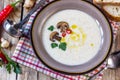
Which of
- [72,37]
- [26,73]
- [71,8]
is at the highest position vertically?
[71,8]

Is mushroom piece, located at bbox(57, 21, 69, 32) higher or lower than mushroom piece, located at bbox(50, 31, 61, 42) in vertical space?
higher

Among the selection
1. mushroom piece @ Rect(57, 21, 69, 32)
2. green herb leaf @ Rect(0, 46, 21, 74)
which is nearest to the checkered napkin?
green herb leaf @ Rect(0, 46, 21, 74)

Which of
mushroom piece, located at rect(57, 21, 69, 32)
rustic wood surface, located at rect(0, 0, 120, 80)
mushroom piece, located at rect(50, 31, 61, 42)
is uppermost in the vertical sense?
mushroom piece, located at rect(57, 21, 69, 32)

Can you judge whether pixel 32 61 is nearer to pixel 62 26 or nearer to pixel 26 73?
pixel 26 73

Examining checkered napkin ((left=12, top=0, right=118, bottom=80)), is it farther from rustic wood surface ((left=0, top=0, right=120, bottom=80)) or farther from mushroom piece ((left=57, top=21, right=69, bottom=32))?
mushroom piece ((left=57, top=21, right=69, bottom=32))

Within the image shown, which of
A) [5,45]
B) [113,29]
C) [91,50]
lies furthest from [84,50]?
[5,45]

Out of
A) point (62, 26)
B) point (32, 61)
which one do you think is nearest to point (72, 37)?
point (62, 26)
